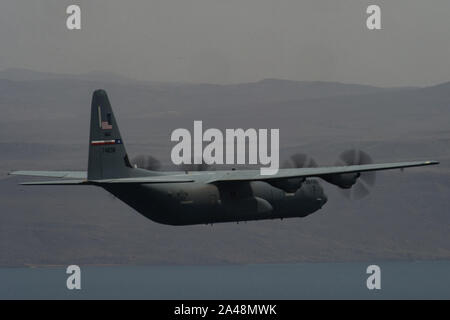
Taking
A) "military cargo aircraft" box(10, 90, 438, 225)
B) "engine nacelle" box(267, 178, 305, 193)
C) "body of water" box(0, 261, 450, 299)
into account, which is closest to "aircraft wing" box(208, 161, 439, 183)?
"military cargo aircraft" box(10, 90, 438, 225)

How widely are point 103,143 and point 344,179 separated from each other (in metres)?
15.4

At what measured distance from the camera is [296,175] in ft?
194

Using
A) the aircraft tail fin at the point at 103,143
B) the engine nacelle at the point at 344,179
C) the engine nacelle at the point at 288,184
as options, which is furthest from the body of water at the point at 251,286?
the aircraft tail fin at the point at 103,143

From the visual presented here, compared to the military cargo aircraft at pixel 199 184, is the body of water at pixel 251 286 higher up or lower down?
higher up

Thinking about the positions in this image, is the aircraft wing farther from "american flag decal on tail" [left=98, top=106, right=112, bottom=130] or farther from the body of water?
the body of water

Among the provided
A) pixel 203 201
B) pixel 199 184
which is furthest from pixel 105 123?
pixel 203 201

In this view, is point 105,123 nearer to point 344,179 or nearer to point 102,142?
point 102,142

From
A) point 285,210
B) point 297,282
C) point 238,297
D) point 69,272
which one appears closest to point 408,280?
point 297,282

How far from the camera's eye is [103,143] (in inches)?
2256

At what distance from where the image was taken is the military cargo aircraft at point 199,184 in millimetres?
57156

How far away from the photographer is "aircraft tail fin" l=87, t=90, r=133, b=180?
56875 millimetres

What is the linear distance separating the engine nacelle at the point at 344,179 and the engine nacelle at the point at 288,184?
2.13 metres

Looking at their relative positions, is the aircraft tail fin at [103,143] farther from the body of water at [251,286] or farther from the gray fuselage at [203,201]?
the body of water at [251,286]
